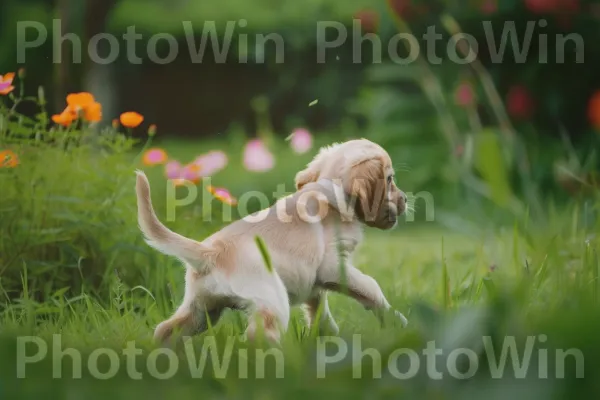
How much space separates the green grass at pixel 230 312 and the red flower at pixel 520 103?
2268mm

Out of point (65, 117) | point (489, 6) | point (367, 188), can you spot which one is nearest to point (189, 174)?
point (65, 117)

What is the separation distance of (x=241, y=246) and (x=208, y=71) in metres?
7.71

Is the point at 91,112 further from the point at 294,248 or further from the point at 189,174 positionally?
the point at 294,248

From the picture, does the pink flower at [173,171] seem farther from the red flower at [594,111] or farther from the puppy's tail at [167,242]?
the red flower at [594,111]

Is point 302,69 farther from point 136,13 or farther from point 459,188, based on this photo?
point 459,188

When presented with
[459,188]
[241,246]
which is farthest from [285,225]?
[459,188]

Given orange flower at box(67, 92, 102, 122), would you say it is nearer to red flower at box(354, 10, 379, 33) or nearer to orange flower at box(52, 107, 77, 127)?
orange flower at box(52, 107, 77, 127)

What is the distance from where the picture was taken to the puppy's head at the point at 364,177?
87.6 inches

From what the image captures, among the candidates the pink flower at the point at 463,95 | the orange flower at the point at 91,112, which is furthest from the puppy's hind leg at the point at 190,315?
the pink flower at the point at 463,95

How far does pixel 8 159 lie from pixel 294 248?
41.9 inches

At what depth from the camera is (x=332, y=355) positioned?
1305 mm

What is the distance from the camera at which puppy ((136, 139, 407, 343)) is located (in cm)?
198

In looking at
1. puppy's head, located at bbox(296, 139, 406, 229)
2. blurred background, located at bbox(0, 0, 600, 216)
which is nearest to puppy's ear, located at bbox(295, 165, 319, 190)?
puppy's head, located at bbox(296, 139, 406, 229)

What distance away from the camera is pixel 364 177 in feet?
7.27
